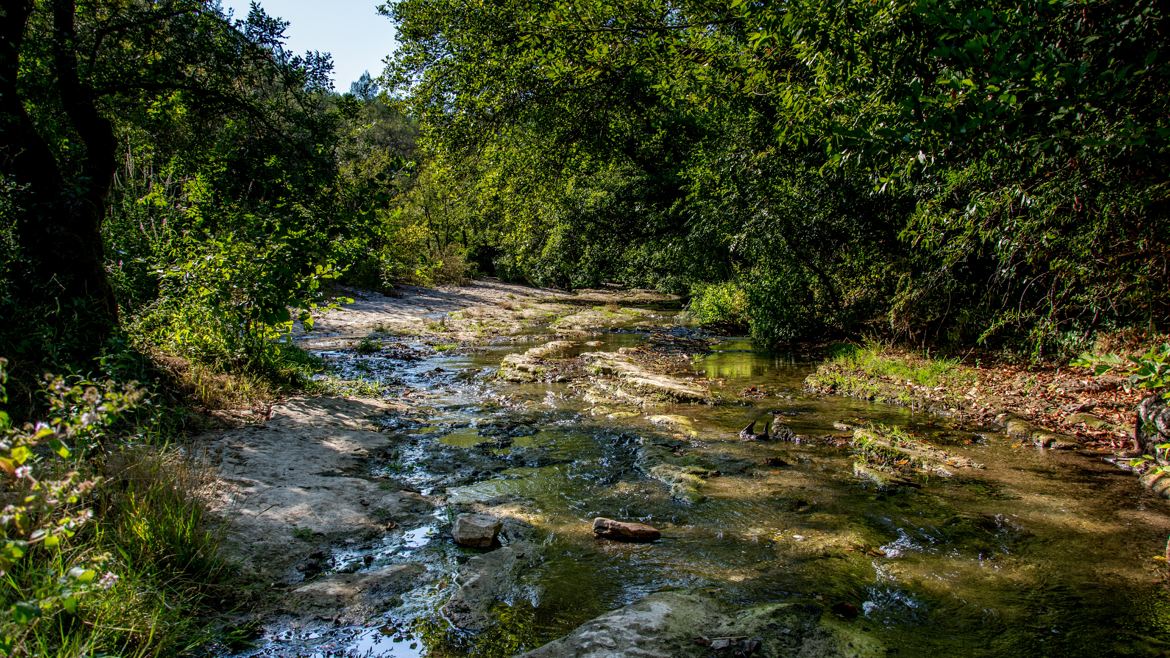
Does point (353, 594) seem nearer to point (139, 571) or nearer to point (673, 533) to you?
point (139, 571)

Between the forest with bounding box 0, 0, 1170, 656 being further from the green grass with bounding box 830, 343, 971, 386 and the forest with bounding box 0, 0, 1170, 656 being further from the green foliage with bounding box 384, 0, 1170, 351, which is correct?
the green grass with bounding box 830, 343, 971, 386

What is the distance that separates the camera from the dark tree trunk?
18.8ft

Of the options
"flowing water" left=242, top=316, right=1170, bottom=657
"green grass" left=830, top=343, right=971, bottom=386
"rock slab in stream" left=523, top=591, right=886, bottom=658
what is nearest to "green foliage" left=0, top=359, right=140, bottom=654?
"flowing water" left=242, top=316, right=1170, bottom=657

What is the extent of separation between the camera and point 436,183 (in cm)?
1542

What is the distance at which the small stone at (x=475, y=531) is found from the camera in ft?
15.4

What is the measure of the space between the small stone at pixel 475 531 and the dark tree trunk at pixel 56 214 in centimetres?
427

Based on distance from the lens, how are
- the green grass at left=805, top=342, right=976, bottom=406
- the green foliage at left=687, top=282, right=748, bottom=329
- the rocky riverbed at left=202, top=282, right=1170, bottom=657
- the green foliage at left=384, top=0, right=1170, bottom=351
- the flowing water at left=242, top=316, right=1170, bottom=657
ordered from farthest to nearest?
the green foliage at left=687, top=282, right=748, bottom=329, the green grass at left=805, top=342, right=976, bottom=406, the green foliage at left=384, top=0, right=1170, bottom=351, the flowing water at left=242, top=316, right=1170, bottom=657, the rocky riverbed at left=202, top=282, right=1170, bottom=657

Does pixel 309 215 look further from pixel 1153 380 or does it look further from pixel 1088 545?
pixel 1088 545

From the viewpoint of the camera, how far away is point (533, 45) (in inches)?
396

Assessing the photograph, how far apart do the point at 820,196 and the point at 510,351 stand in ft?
29.4

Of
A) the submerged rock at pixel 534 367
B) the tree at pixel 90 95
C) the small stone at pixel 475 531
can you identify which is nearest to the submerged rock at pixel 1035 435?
the small stone at pixel 475 531

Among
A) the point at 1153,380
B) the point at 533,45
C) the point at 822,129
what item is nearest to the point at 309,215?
the point at 533,45

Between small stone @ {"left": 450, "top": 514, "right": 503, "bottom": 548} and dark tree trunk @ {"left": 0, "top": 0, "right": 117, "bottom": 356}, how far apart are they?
427 cm

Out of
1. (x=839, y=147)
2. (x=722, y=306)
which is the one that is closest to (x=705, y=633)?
(x=839, y=147)
